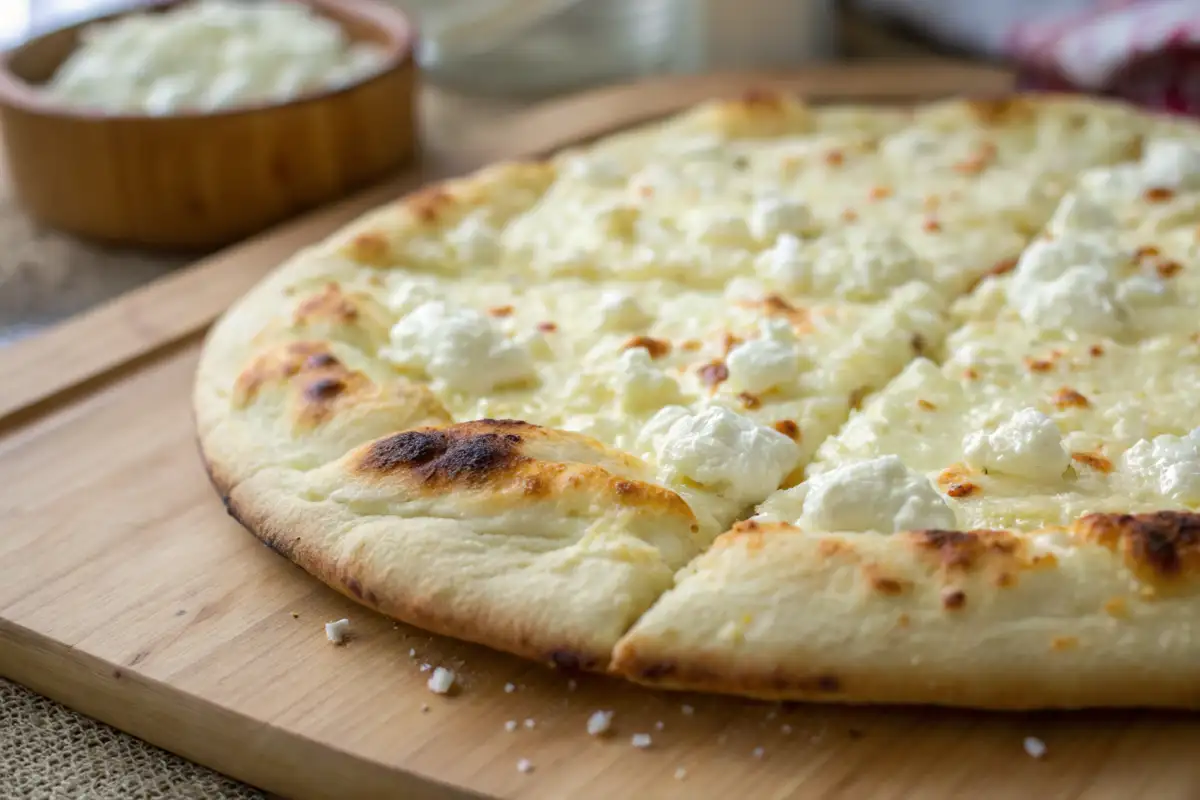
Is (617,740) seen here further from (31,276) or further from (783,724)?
(31,276)

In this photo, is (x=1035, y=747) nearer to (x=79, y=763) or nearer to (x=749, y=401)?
(x=749, y=401)

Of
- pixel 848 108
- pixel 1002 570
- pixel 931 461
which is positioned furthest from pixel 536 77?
pixel 1002 570

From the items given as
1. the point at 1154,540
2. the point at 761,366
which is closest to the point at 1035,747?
the point at 1154,540

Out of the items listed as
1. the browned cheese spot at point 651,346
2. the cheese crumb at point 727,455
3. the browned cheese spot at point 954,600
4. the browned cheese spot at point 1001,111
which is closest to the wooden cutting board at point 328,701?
the browned cheese spot at point 954,600

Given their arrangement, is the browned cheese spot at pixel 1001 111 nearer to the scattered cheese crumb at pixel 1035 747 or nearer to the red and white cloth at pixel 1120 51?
the red and white cloth at pixel 1120 51

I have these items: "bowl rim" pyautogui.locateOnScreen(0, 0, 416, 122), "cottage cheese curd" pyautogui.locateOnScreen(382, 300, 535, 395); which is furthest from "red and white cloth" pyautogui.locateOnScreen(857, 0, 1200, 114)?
"cottage cheese curd" pyautogui.locateOnScreen(382, 300, 535, 395)

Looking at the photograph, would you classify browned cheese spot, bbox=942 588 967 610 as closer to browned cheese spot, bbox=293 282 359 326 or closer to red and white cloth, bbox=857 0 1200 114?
browned cheese spot, bbox=293 282 359 326

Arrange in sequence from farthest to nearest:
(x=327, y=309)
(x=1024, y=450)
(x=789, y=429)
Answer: (x=327, y=309)
(x=789, y=429)
(x=1024, y=450)

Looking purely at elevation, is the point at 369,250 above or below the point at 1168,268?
below
